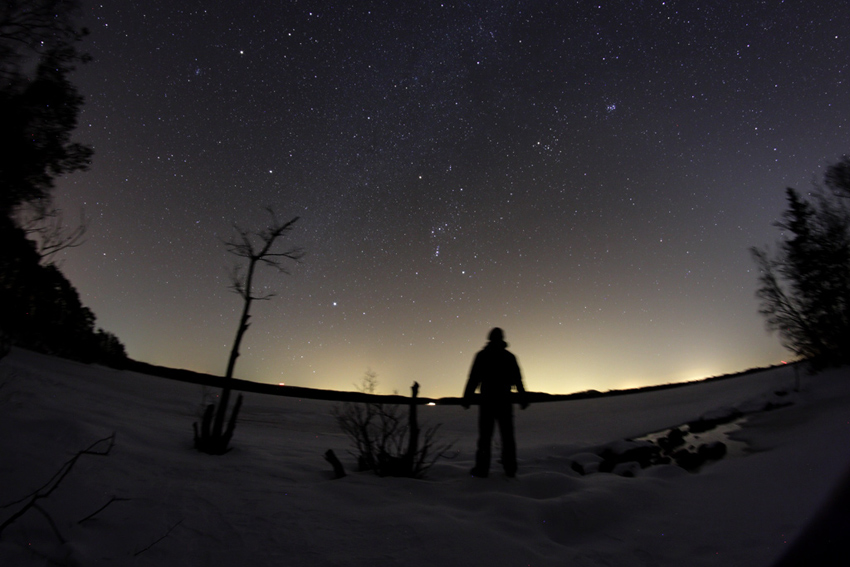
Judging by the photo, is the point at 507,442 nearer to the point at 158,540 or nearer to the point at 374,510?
the point at 374,510

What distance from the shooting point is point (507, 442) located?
16.1ft

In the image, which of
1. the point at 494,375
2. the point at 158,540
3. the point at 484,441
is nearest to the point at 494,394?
the point at 494,375

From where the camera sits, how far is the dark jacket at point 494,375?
504 centimetres

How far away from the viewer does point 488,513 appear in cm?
344

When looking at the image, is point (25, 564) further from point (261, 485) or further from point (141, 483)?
point (261, 485)

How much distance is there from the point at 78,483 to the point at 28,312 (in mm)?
19254

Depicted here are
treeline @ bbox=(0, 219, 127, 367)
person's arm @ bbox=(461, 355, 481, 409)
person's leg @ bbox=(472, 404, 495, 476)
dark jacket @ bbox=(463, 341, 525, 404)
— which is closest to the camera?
person's leg @ bbox=(472, 404, 495, 476)

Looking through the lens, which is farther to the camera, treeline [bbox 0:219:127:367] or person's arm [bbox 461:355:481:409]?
treeline [bbox 0:219:127:367]

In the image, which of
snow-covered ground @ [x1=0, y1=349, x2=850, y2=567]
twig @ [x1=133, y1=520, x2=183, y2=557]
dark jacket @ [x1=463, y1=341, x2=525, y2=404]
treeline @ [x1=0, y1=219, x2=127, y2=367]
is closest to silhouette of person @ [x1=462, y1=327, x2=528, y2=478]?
dark jacket @ [x1=463, y1=341, x2=525, y2=404]

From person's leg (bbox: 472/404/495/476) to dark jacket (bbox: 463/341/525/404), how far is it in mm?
162

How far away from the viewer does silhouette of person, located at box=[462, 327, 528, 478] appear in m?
4.82

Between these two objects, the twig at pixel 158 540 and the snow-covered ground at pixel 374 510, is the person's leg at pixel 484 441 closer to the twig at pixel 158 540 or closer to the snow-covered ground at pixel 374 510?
the snow-covered ground at pixel 374 510

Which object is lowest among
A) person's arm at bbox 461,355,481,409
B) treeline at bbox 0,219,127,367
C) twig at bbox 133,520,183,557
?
twig at bbox 133,520,183,557

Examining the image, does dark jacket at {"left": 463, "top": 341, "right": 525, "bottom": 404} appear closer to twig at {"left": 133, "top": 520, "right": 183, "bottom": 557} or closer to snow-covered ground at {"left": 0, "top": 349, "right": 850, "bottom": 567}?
snow-covered ground at {"left": 0, "top": 349, "right": 850, "bottom": 567}
